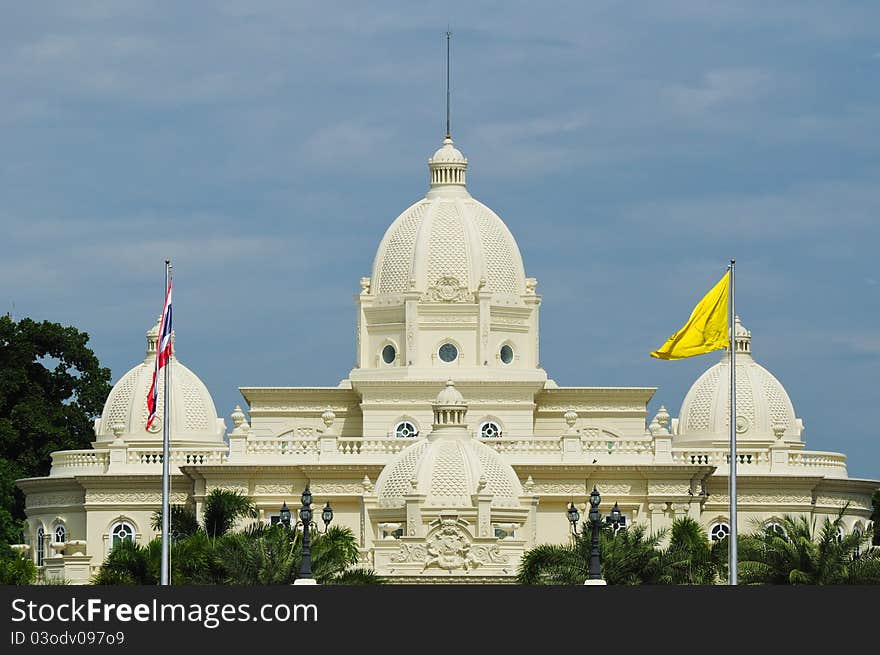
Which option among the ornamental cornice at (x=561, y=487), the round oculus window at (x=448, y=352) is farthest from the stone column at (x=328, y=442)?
the ornamental cornice at (x=561, y=487)

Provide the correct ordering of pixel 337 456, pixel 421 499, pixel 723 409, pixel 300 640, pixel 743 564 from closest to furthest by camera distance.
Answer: pixel 300 640 < pixel 743 564 < pixel 421 499 < pixel 337 456 < pixel 723 409

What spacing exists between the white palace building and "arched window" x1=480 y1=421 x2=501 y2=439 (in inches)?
2.7

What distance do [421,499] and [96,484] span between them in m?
14.6

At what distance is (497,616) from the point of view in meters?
55.1

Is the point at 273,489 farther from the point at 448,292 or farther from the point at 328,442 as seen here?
the point at 448,292

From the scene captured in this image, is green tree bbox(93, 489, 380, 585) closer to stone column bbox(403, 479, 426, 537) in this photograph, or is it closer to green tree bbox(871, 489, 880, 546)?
stone column bbox(403, 479, 426, 537)

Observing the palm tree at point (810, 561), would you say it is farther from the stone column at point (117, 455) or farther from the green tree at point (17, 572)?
the stone column at point (117, 455)

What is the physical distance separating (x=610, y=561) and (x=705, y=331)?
25.4 ft

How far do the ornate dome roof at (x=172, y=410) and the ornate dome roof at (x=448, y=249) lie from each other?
7.48m

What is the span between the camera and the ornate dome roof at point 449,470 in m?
88.2

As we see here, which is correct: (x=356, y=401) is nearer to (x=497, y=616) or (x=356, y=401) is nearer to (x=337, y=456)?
(x=337, y=456)

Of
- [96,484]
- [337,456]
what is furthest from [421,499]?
[96,484]

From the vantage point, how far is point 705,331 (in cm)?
6994

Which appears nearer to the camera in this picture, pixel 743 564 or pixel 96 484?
pixel 743 564
